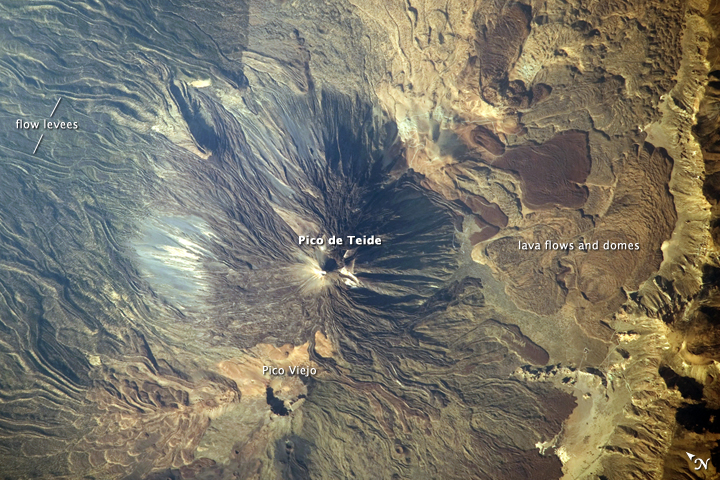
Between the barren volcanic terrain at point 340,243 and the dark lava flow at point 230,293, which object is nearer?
the barren volcanic terrain at point 340,243

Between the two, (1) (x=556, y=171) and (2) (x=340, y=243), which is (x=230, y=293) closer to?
(2) (x=340, y=243)

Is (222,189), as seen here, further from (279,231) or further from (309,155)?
(309,155)

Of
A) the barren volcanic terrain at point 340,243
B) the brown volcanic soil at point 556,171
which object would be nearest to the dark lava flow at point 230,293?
the barren volcanic terrain at point 340,243

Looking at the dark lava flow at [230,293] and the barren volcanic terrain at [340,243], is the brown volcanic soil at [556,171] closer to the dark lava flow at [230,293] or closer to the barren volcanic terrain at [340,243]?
the barren volcanic terrain at [340,243]

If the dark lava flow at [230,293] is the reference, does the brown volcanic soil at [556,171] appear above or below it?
above

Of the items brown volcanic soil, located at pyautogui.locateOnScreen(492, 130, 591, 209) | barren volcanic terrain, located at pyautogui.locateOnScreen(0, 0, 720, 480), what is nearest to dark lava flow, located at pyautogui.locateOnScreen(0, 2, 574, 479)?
barren volcanic terrain, located at pyautogui.locateOnScreen(0, 0, 720, 480)

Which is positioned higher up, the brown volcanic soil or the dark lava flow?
the brown volcanic soil

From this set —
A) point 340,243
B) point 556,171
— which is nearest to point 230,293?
point 340,243

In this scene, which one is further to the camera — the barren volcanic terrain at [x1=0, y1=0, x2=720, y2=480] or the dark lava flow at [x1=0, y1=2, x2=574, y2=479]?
the dark lava flow at [x1=0, y1=2, x2=574, y2=479]

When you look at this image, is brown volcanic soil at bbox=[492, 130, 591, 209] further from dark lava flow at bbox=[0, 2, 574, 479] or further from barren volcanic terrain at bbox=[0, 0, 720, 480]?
dark lava flow at bbox=[0, 2, 574, 479]
